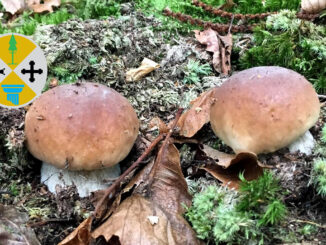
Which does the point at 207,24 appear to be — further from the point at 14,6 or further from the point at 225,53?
the point at 14,6

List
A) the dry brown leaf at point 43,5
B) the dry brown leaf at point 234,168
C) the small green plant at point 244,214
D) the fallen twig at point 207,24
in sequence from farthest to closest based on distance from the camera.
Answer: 1. the dry brown leaf at point 43,5
2. the fallen twig at point 207,24
3. the dry brown leaf at point 234,168
4. the small green plant at point 244,214

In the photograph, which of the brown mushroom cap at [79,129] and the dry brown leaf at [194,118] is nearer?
the brown mushroom cap at [79,129]

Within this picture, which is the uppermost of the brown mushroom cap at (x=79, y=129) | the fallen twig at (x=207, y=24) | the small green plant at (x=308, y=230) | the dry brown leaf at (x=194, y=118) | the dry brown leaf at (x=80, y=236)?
the brown mushroom cap at (x=79, y=129)

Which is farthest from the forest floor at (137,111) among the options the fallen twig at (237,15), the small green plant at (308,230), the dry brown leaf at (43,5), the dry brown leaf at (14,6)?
the dry brown leaf at (14,6)

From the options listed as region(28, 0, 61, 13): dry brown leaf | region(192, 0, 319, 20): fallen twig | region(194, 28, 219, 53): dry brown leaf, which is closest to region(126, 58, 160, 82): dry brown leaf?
region(194, 28, 219, 53): dry brown leaf

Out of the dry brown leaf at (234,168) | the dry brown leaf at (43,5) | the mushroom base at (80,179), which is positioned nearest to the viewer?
the dry brown leaf at (234,168)

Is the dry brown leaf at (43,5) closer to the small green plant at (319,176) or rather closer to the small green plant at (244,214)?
the small green plant at (244,214)
